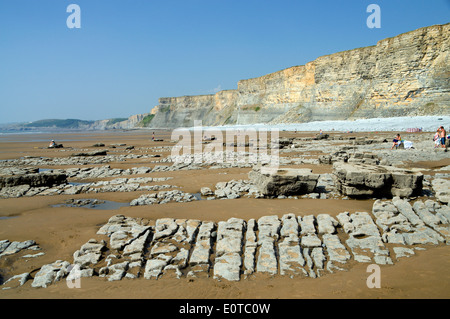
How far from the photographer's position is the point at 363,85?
155ft

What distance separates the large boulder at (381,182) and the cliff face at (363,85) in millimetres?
35730

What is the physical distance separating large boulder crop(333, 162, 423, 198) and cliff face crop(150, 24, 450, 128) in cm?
3573

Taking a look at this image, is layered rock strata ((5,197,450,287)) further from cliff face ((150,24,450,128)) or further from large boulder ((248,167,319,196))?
cliff face ((150,24,450,128))

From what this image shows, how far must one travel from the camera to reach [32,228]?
6.51 m

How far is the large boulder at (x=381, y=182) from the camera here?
737 cm

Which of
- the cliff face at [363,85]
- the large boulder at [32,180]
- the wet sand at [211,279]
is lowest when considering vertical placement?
the wet sand at [211,279]

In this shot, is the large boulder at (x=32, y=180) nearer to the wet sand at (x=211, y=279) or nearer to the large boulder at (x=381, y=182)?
→ the wet sand at (x=211, y=279)

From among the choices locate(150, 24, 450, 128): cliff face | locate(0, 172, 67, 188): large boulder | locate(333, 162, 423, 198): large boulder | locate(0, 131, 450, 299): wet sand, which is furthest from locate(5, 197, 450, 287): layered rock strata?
locate(150, 24, 450, 128): cliff face

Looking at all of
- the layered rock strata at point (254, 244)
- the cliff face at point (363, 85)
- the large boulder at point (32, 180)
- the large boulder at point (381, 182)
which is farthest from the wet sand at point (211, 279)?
the cliff face at point (363, 85)

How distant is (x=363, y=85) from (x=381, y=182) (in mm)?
46001
